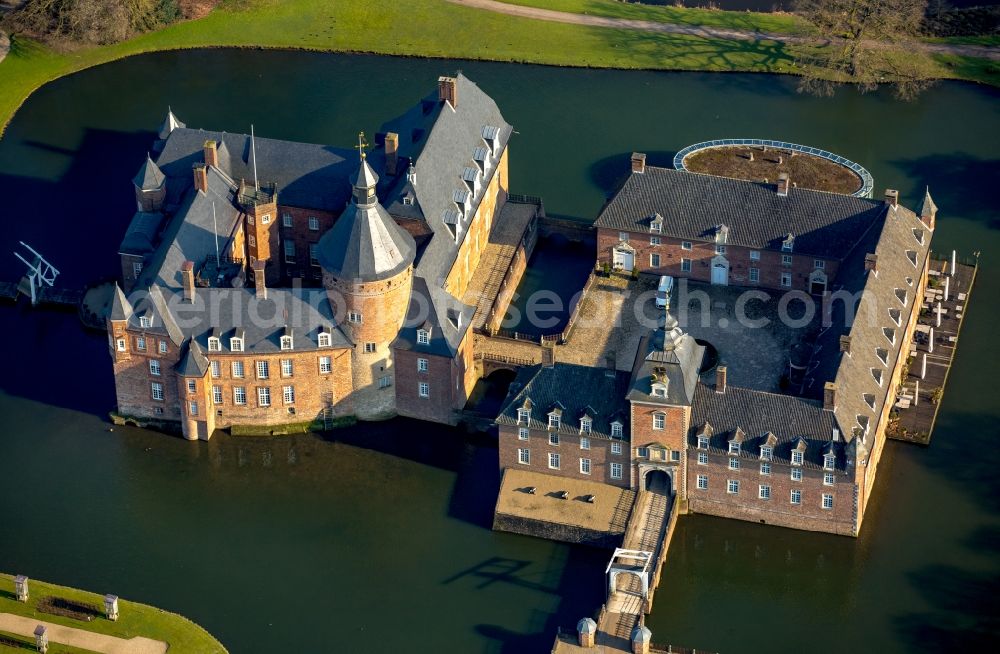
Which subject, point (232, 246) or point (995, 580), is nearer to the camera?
point (995, 580)

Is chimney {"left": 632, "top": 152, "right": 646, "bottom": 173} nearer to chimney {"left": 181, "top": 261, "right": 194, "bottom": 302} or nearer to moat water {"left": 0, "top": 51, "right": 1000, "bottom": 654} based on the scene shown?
moat water {"left": 0, "top": 51, "right": 1000, "bottom": 654}

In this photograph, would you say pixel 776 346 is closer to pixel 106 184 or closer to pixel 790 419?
pixel 790 419

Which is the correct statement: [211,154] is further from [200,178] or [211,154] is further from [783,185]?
[783,185]

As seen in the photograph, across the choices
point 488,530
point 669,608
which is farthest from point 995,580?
point 488,530

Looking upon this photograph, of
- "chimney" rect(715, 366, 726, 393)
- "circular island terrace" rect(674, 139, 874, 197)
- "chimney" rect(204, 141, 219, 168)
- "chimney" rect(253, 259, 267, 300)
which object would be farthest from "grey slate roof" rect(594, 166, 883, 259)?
"chimney" rect(204, 141, 219, 168)

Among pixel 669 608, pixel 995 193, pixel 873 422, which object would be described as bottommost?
pixel 669 608

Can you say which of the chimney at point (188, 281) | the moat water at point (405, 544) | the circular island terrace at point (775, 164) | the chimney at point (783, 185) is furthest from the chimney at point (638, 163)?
the chimney at point (188, 281)

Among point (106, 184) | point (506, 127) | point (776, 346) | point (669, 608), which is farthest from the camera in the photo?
point (106, 184)
